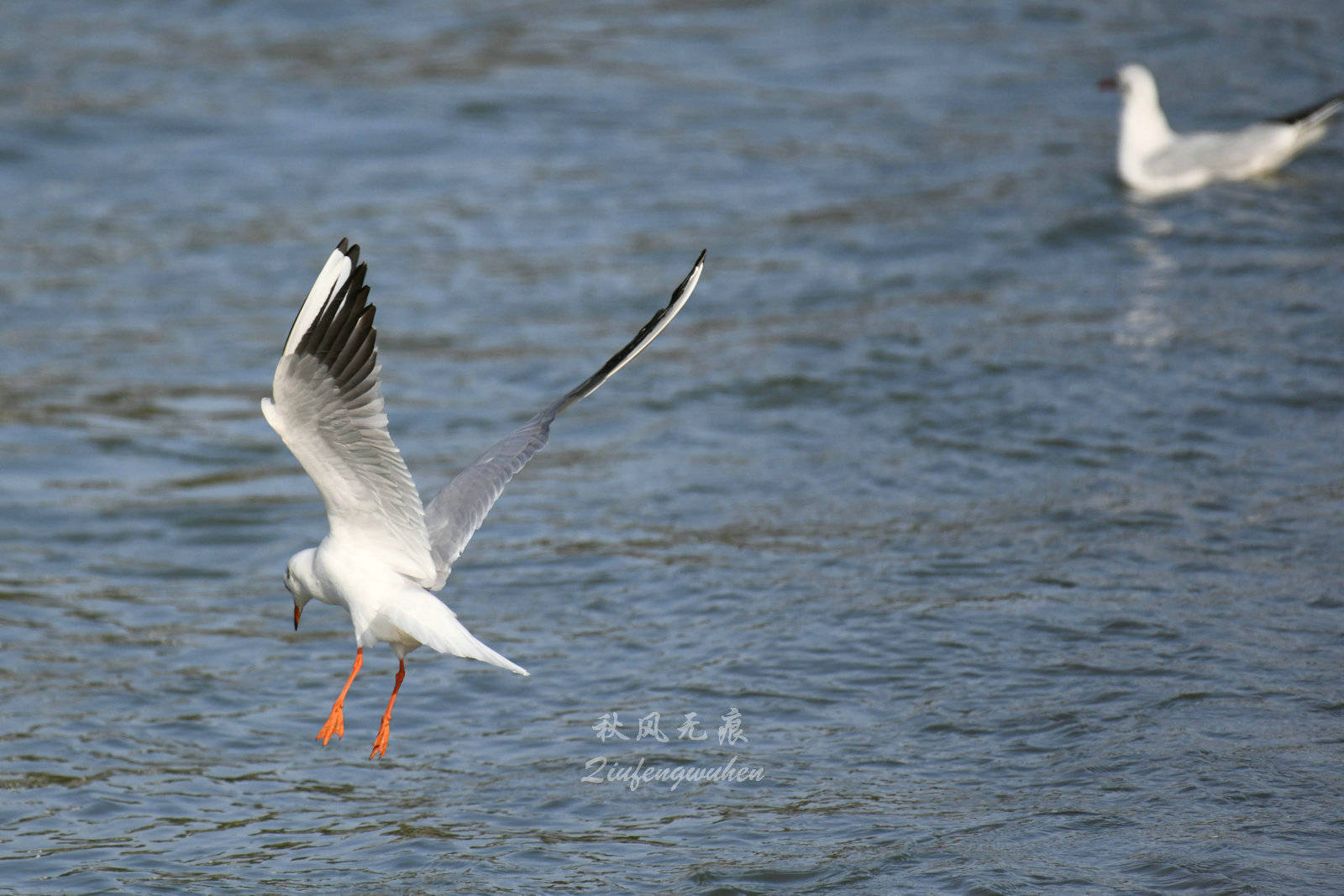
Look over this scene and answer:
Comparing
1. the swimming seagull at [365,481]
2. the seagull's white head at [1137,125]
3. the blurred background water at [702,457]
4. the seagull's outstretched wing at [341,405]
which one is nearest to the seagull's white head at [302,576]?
the swimming seagull at [365,481]

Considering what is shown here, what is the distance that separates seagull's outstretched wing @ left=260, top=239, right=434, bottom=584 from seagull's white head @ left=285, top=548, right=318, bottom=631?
1.31 feet

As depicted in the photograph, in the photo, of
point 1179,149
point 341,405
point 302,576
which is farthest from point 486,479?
point 1179,149

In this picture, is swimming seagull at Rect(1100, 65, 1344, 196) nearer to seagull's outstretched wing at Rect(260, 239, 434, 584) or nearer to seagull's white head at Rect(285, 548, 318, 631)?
seagull's white head at Rect(285, 548, 318, 631)

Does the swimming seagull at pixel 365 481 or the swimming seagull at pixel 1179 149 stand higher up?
the swimming seagull at pixel 1179 149

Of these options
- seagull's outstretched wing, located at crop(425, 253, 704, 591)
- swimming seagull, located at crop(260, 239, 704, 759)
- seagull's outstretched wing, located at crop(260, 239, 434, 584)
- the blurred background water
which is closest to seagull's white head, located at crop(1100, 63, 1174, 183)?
the blurred background water

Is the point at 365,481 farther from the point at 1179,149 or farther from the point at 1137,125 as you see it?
the point at 1179,149

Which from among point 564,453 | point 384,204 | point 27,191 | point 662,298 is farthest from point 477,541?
point 27,191

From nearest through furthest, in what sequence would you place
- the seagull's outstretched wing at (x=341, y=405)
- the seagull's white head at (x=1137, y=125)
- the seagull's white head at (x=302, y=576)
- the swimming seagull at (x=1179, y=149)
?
1. the seagull's outstretched wing at (x=341, y=405)
2. the seagull's white head at (x=302, y=576)
3. the swimming seagull at (x=1179, y=149)
4. the seagull's white head at (x=1137, y=125)

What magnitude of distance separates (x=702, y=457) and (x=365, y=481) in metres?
3.91

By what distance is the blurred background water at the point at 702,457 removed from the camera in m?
5.70

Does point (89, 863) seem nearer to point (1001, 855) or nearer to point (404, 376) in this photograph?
point (1001, 855)

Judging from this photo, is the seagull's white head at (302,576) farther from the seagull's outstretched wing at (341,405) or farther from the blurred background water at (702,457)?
the blurred background water at (702,457)

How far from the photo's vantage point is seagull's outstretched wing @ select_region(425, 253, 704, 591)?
20.1 feet

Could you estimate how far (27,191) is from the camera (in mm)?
13781
